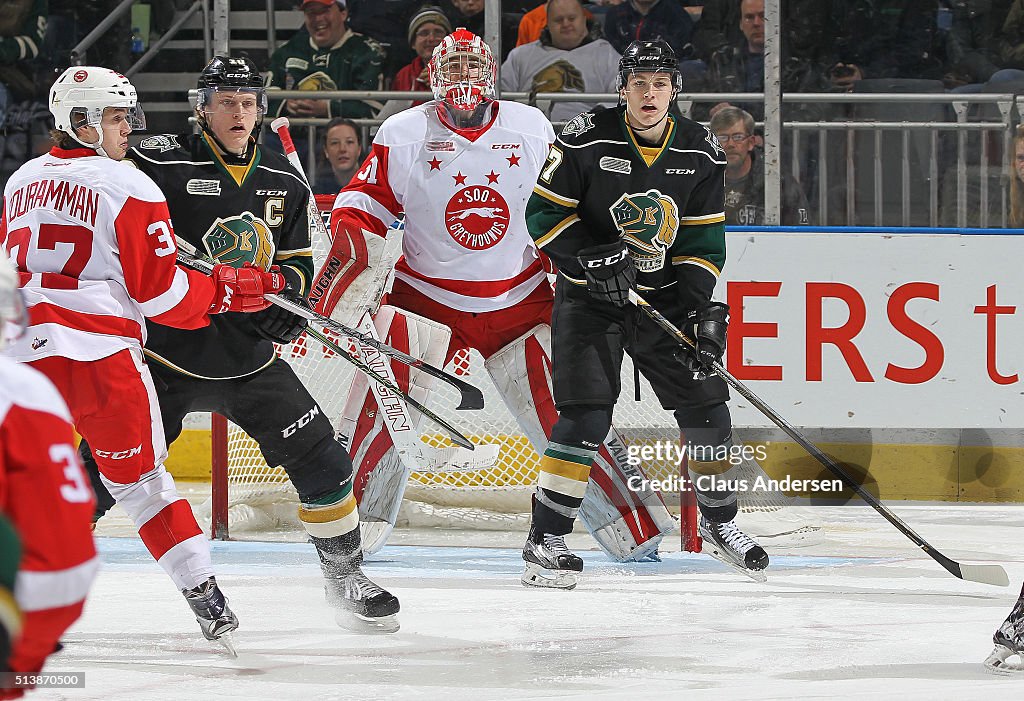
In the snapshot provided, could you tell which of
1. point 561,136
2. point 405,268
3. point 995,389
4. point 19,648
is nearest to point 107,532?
point 405,268

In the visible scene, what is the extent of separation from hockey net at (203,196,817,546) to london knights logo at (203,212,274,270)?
44.7 inches

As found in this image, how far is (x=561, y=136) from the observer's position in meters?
3.96

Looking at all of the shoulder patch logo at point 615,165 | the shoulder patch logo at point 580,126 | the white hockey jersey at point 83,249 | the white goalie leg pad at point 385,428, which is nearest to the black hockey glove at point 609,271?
the shoulder patch logo at point 615,165

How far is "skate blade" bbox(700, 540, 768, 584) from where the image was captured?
4.02 meters

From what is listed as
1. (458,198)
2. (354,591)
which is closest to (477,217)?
(458,198)

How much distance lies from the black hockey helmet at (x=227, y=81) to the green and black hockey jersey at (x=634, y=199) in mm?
753

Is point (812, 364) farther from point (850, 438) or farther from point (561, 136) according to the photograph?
point (561, 136)

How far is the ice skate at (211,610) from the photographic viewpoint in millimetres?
3053

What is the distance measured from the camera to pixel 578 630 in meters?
3.40

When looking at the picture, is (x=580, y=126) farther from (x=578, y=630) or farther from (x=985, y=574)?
(x=985, y=574)

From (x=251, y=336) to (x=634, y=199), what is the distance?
3.44 ft

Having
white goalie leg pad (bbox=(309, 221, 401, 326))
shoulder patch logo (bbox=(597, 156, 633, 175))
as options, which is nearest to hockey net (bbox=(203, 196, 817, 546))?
white goalie leg pad (bbox=(309, 221, 401, 326))

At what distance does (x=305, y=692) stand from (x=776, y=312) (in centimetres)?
225

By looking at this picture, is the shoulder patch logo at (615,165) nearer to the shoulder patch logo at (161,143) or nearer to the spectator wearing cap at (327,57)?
the shoulder patch logo at (161,143)
